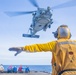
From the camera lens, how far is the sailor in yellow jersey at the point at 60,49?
4.62 metres

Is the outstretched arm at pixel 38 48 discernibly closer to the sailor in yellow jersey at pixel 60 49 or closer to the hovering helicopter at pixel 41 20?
the sailor in yellow jersey at pixel 60 49

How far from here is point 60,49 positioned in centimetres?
476

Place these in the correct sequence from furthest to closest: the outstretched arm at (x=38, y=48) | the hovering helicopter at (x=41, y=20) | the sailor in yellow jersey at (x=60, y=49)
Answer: the hovering helicopter at (x=41, y=20) → the outstretched arm at (x=38, y=48) → the sailor in yellow jersey at (x=60, y=49)

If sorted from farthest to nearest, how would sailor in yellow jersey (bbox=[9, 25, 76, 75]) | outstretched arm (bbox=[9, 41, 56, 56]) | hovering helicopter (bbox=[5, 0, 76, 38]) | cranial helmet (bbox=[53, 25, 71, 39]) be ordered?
hovering helicopter (bbox=[5, 0, 76, 38]), cranial helmet (bbox=[53, 25, 71, 39]), outstretched arm (bbox=[9, 41, 56, 56]), sailor in yellow jersey (bbox=[9, 25, 76, 75])

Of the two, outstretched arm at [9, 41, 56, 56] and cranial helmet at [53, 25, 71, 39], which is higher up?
cranial helmet at [53, 25, 71, 39]

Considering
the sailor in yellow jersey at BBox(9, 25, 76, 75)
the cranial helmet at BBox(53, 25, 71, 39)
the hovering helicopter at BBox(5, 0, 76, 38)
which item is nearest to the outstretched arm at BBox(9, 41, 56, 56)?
the sailor in yellow jersey at BBox(9, 25, 76, 75)

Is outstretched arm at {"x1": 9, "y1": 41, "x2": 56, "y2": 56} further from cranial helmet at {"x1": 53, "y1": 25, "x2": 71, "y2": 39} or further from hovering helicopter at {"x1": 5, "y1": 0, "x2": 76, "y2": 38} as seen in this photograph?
hovering helicopter at {"x1": 5, "y1": 0, "x2": 76, "y2": 38}

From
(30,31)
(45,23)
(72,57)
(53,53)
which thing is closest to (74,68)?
(72,57)

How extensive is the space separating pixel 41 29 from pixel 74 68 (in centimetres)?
3883

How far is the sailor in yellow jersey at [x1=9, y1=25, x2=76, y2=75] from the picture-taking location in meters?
4.62

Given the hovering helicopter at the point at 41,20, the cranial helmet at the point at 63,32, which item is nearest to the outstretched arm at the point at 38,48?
the cranial helmet at the point at 63,32

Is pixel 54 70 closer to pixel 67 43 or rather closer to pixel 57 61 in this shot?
pixel 57 61

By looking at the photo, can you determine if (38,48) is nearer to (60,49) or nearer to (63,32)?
(60,49)

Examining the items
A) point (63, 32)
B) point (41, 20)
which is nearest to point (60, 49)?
point (63, 32)
